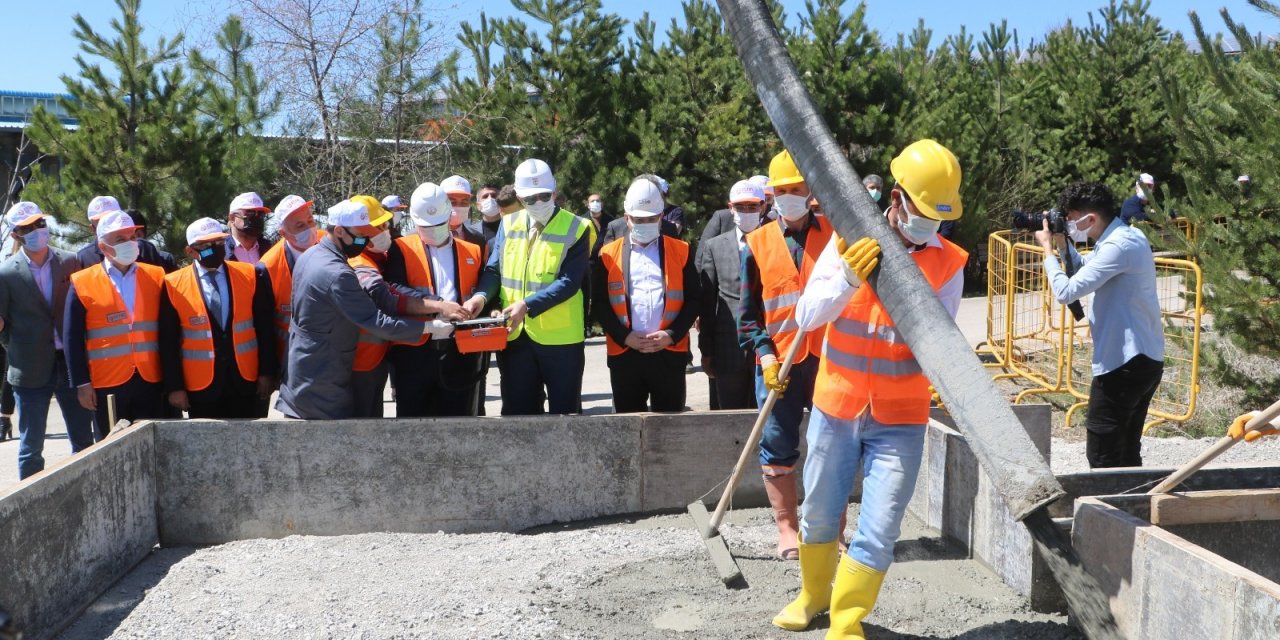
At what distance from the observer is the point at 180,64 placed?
1213 cm

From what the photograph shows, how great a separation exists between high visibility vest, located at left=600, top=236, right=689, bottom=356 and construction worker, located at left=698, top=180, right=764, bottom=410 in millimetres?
186

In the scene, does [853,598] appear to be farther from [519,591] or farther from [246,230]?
[246,230]

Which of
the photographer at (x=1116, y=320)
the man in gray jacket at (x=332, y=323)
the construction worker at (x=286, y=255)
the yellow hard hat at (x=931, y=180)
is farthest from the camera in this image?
the construction worker at (x=286, y=255)

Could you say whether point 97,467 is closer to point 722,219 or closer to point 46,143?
point 722,219

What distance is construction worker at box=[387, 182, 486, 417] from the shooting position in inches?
261

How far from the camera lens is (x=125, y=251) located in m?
6.44

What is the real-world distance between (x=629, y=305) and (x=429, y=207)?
1292mm

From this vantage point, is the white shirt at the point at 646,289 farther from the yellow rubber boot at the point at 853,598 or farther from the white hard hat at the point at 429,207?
the yellow rubber boot at the point at 853,598

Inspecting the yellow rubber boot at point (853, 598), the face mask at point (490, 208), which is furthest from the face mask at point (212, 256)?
the yellow rubber boot at point (853, 598)

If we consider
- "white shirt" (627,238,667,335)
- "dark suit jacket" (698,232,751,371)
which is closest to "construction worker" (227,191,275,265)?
"white shirt" (627,238,667,335)

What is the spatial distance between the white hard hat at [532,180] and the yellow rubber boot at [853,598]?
10.2 ft


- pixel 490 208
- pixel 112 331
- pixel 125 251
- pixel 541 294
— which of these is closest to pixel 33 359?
pixel 112 331

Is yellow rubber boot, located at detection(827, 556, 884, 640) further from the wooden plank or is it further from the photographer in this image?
the photographer

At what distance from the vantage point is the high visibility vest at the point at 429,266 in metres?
6.65
